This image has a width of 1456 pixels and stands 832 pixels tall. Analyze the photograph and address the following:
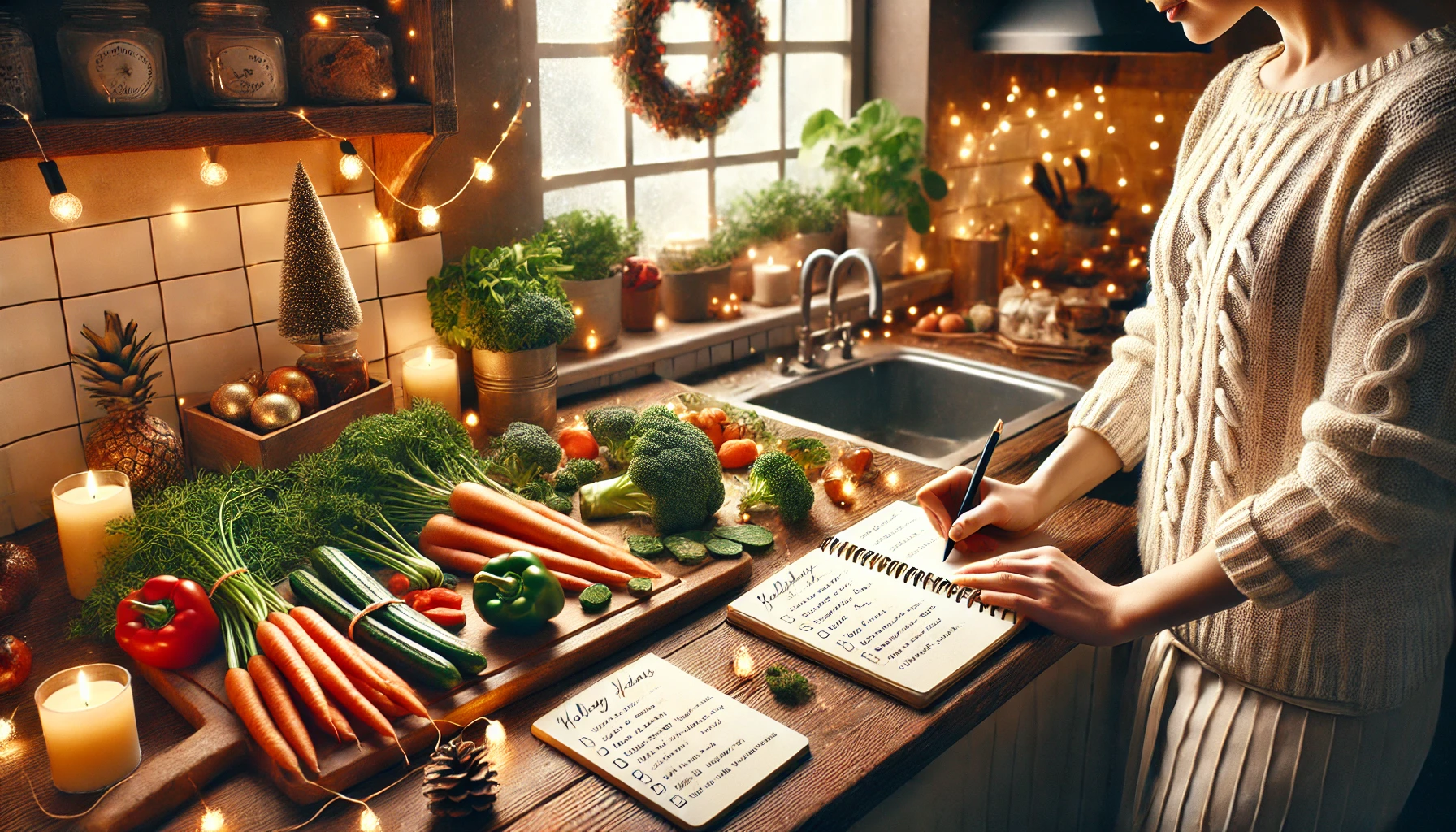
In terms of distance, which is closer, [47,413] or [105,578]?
[105,578]

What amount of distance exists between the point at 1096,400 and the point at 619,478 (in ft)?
2.28

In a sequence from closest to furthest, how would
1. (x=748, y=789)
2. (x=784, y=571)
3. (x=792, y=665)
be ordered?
(x=748, y=789)
(x=792, y=665)
(x=784, y=571)

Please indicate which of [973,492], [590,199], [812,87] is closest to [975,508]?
[973,492]

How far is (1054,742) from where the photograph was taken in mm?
1459

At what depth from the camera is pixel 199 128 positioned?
4.35ft

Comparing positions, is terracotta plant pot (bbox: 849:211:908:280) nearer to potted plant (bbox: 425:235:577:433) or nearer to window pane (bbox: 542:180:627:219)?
window pane (bbox: 542:180:627:219)

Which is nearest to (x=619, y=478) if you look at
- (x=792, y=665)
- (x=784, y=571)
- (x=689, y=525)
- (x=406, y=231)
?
(x=689, y=525)

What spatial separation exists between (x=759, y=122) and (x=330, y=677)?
1.91 metres

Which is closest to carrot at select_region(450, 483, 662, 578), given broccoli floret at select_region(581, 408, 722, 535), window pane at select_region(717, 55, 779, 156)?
broccoli floret at select_region(581, 408, 722, 535)

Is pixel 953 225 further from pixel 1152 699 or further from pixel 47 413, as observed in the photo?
pixel 47 413

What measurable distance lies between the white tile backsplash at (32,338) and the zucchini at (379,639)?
0.55 m

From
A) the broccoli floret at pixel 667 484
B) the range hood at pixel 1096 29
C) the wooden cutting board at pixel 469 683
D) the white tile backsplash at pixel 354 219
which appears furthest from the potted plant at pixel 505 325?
the range hood at pixel 1096 29

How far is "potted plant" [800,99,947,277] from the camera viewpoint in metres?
2.64

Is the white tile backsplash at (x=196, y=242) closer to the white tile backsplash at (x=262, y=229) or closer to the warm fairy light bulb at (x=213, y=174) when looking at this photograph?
the white tile backsplash at (x=262, y=229)
